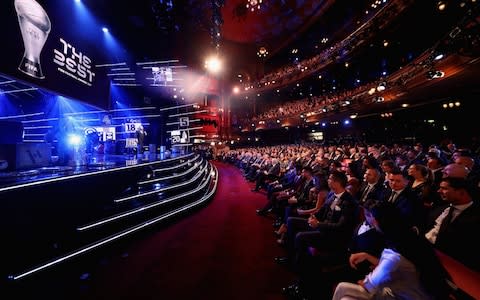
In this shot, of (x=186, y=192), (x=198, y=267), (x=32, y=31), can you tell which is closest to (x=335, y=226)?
(x=198, y=267)

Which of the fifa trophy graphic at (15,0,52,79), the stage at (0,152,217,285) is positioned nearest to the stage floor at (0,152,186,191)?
the stage at (0,152,217,285)

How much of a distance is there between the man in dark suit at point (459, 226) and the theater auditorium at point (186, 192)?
0.01 m

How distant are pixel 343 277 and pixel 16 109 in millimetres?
10843

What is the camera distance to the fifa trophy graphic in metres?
4.34

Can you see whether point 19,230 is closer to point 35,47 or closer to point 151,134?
point 35,47

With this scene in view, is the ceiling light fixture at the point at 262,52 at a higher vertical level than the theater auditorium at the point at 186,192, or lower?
higher

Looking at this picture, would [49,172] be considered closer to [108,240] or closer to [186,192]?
[108,240]

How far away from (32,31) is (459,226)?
22.6 feet

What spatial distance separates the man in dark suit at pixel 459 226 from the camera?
237cm

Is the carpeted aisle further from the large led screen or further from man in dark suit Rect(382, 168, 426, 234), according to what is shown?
the large led screen

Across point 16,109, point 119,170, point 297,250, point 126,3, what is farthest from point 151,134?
point 297,250

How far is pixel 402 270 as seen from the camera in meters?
1.54

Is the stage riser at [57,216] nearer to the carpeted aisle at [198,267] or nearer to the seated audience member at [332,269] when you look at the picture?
the carpeted aisle at [198,267]

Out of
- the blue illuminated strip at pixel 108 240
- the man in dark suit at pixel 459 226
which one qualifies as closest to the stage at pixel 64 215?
the blue illuminated strip at pixel 108 240
